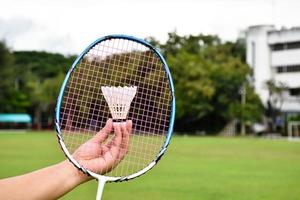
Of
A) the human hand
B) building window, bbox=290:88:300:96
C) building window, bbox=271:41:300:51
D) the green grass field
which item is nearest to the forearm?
the human hand

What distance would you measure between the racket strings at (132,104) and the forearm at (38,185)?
0.83 m

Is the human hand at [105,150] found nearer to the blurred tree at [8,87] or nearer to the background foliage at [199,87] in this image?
the background foliage at [199,87]

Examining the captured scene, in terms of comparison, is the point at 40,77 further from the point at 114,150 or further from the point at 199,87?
the point at 114,150

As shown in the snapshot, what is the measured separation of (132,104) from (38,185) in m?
1.50

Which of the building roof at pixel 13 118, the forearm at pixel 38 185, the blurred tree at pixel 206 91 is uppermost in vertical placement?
the blurred tree at pixel 206 91

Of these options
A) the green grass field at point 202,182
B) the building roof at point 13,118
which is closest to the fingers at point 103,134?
the green grass field at point 202,182

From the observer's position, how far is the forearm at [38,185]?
2.80 metres

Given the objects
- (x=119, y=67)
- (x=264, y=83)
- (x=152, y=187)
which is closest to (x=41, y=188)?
(x=119, y=67)

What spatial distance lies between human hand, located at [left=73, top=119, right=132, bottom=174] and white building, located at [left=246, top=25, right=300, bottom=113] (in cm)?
5387

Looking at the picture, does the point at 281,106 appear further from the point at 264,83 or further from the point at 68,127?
the point at 68,127

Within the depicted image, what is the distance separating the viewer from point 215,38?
60.7 meters

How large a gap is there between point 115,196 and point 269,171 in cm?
597

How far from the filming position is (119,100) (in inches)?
Answer: 137

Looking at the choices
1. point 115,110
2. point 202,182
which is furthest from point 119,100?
point 202,182
